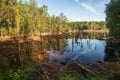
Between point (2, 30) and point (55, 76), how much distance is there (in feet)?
183

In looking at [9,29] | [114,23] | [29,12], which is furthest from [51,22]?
[114,23]

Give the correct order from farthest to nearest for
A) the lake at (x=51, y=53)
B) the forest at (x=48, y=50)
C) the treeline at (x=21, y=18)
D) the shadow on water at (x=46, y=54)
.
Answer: the treeline at (x=21, y=18), the lake at (x=51, y=53), the shadow on water at (x=46, y=54), the forest at (x=48, y=50)

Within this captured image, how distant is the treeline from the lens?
6650cm

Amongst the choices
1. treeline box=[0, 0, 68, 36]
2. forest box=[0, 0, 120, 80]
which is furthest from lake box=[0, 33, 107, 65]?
treeline box=[0, 0, 68, 36]

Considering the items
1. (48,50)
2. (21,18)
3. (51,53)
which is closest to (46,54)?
(51,53)

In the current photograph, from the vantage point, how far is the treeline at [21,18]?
66500 mm

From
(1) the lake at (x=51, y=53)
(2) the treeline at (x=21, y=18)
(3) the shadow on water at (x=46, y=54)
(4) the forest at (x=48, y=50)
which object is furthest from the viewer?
(2) the treeline at (x=21, y=18)

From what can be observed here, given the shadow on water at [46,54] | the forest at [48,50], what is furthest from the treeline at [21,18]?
the shadow on water at [46,54]

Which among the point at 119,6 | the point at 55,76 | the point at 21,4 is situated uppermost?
the point at 21,4

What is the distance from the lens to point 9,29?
70812mm

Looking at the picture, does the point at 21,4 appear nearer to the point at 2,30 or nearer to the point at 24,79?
the point at 2,30

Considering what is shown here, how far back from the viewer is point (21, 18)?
81.9 m

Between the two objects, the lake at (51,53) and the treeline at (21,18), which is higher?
the treeline at (21,18)

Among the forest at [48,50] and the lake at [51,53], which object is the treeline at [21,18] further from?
the lake at [51,53]
